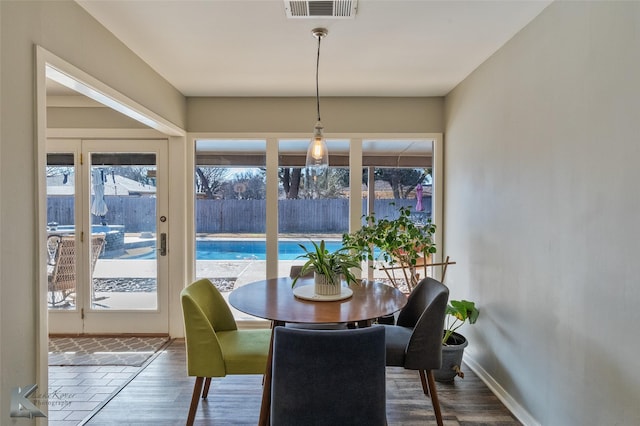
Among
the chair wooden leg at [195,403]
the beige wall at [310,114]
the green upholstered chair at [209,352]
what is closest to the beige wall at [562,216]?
the beige wall at [310,114]

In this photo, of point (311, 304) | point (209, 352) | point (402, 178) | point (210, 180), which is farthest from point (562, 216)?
point (210, 180)

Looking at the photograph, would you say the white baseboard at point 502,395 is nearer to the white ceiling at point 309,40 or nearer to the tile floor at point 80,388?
the white ceiling at point 309,40

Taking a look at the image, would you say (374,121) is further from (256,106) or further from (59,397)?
(59,397)

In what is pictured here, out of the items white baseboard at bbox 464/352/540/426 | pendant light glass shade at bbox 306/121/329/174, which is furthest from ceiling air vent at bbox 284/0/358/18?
white baseboard at bbox 464/352/540/426

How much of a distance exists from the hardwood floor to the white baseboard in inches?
1.3

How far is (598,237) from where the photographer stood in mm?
1516

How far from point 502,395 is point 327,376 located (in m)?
1.62

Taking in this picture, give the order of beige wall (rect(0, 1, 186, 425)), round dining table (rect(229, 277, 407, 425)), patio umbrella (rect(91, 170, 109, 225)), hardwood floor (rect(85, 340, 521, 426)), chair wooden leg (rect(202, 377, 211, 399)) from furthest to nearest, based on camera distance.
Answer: patio umbrella (rect(91, 170, 109, 225)) → chair wooden leg (rect(202, 377, 211, 399)) → hardwood floor (rect(85, 340, 521, 426)) → round dining table (rect(229, 277, 407, 425)) → beige wall (rect(0, 1, 186, 425))

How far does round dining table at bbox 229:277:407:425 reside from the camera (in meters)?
1.72

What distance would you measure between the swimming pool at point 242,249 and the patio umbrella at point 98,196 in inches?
38.2

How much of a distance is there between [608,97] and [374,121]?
2.16 meters

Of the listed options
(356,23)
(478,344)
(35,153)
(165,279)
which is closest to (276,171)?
(165,279)

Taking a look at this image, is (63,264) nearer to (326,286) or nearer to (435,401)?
(326,286)
